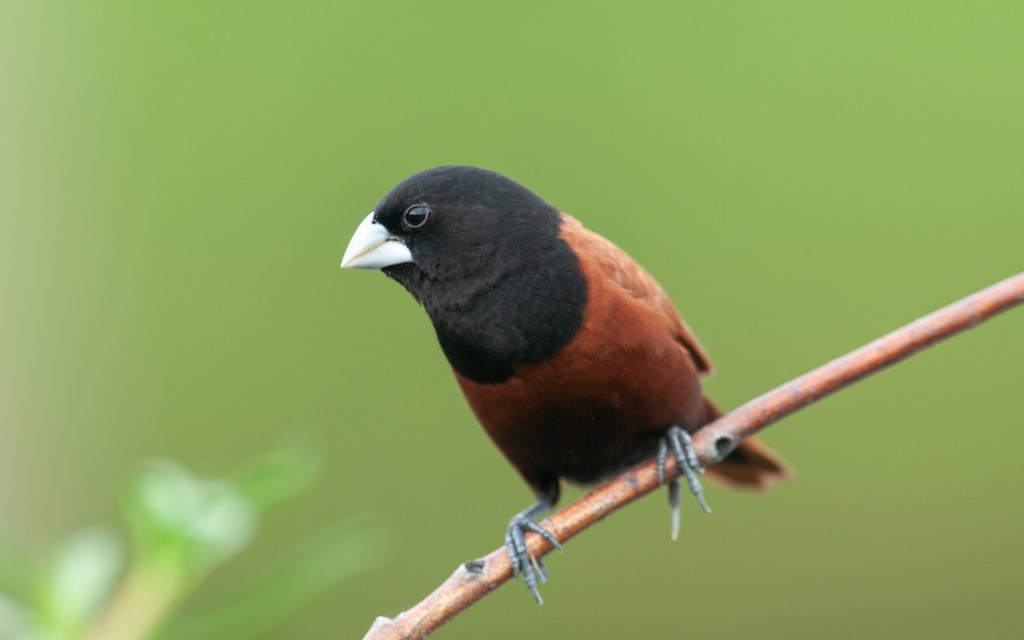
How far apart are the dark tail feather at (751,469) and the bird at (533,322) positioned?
71 cm

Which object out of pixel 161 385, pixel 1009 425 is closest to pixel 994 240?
pixel 1009 425

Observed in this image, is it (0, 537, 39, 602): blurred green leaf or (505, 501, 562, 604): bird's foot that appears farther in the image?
(505, 501, 562, 604): bird's foot

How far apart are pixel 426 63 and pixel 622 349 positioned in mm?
3506

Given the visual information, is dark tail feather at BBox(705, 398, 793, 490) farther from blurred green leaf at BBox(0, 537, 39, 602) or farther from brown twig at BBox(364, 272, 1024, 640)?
blurred green leaf at BBox(0, 537, 39, 602)

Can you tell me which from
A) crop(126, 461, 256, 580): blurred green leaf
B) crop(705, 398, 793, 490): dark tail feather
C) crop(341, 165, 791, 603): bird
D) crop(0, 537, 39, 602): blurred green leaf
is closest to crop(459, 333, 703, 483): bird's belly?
crop(341, 165, 791, 603): bird

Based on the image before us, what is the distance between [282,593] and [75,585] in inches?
10.8

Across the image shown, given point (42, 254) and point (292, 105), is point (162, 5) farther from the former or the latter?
point (42, 254)

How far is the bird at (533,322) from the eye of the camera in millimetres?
2867

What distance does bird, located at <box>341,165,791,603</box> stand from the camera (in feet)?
9.41

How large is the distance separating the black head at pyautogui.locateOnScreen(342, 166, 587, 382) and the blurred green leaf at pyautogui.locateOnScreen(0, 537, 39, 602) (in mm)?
1378

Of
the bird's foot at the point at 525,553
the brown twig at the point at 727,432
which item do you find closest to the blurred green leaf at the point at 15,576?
the brown twig at the point at 727,432

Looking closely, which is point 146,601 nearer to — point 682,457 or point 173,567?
point 173,567

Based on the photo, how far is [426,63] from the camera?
6.08 meters

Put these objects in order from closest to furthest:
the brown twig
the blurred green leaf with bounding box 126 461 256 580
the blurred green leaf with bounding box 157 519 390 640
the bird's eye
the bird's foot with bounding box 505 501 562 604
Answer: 1. the blurred green leaf with bounding box 157 519 390 640
2. the blurred green leaf with bounding box 126 461 256 580
3. the brown twig
4. the bird's foot with bounding box 505 501 562 604
5. the bird's eye
